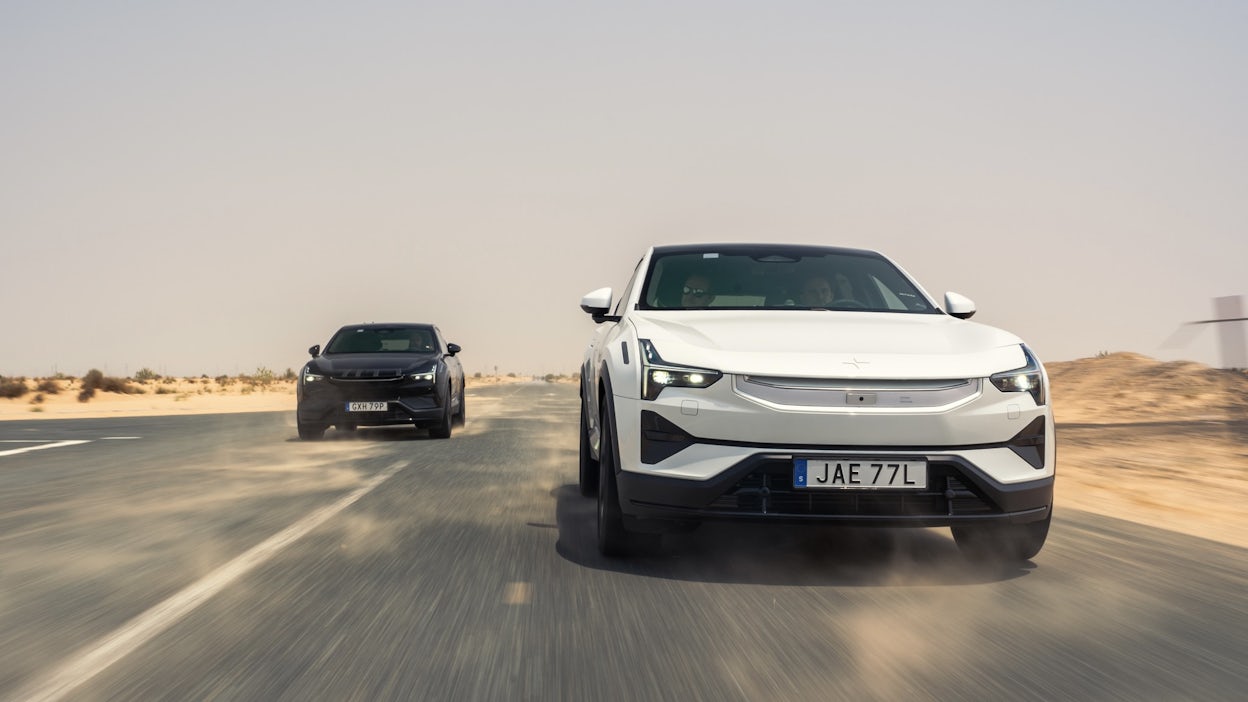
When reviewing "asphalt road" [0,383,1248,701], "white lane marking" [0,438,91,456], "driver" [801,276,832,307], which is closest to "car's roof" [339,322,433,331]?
"white lane marking" [0,438,91,456]

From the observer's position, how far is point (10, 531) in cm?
689

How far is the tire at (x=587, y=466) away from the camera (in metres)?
7.57

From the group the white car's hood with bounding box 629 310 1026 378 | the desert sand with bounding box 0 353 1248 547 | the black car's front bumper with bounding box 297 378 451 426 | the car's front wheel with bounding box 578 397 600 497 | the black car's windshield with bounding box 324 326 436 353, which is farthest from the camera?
the black car's windshield with bounding box 324 326 436 353

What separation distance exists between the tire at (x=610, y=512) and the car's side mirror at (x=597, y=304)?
4.81 feet

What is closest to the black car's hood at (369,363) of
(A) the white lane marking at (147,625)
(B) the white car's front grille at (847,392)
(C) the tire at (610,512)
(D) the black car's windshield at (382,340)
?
(D) the black car's windshield at (382,340)

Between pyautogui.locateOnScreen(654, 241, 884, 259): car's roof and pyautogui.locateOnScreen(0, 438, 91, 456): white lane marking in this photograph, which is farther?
pyautogui.locateOnScreen(0, 438, 91, 456): white lane marking

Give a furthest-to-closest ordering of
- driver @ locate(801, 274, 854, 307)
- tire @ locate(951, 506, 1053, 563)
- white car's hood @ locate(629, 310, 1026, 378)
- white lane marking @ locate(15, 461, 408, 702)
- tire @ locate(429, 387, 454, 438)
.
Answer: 1. tire @ locate(429, 387, 454, 438)
2. driver @ locate(801, 274, 854, 307)
3. tire @ locate(951, 506, 1053, 563)
4. white car's hood @ locate(629, 310, 1026, 378)
5. white lane marking @ locate(15, 461, 408, 702)

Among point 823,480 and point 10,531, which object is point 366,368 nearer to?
point 10,531

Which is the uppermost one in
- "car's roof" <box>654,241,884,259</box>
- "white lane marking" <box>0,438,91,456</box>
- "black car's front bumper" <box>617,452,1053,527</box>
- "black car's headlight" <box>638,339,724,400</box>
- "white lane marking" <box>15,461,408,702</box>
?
"car's roof" <box>654,241,884,259</box>

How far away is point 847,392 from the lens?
16.1ft

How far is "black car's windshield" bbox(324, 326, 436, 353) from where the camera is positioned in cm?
1592

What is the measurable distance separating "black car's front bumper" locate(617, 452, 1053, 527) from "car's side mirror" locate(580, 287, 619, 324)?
2.30m

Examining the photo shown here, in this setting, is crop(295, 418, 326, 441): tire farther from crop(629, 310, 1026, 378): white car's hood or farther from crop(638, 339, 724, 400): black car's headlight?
crop(638, 339, 724, 400): black car's headlight

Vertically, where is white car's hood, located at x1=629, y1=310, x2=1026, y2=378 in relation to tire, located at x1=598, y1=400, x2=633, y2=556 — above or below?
above
